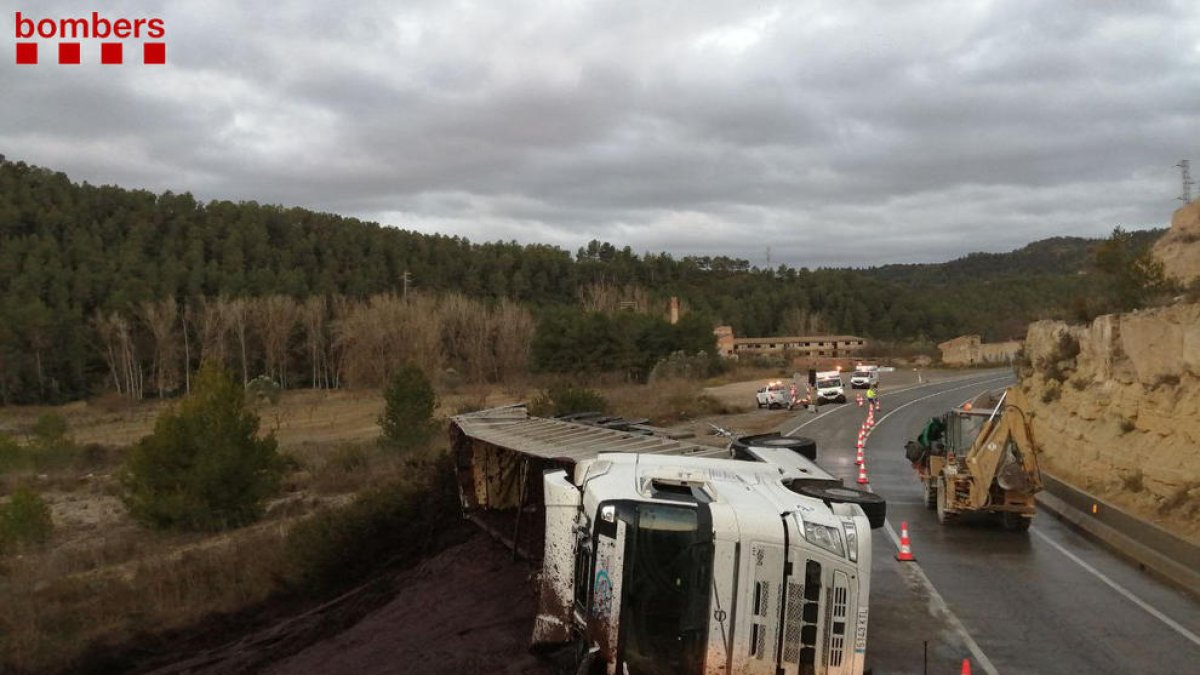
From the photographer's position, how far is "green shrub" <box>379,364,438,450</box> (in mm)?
38969

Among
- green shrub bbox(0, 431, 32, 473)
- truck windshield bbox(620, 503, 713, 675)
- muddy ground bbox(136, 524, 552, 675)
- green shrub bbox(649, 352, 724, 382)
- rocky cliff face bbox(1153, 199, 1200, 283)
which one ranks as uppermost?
rocky cliff face bbox(1153, 199, 1200, 283)

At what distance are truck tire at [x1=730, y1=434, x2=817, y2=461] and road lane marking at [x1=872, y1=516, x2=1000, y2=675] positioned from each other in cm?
147

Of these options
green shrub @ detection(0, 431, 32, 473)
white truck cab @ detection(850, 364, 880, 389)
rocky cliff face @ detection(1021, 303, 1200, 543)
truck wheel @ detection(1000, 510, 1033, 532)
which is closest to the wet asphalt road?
truck wheel @ detection(1000, 510, 1033, 532)

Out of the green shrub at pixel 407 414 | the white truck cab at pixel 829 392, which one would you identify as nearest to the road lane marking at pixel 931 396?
the white truck cab at pixel 829 392

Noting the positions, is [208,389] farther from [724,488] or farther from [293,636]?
[724,488]

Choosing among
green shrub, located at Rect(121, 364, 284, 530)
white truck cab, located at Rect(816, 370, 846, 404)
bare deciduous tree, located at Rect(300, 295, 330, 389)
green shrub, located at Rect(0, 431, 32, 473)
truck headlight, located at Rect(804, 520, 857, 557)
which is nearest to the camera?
truck headlight, located at Rect(804, 520, 857, 557)

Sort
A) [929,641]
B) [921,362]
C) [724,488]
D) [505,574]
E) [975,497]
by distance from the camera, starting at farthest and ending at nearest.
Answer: [921,362]
[975,497]
[505,574]
[929,641]
[724,488]

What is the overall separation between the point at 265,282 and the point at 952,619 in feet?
424

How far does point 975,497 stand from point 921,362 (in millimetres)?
104674

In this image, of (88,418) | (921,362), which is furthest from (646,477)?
(921,362)

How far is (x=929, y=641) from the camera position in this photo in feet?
34.3

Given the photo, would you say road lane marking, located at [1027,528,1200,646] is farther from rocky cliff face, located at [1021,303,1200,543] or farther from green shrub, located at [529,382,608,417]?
green shrub, located at [529,382,608,417]

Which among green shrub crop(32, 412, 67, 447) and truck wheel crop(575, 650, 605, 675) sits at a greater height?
truck wheel crop(575, 650, 605, 675)

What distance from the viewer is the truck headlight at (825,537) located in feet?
23.3
